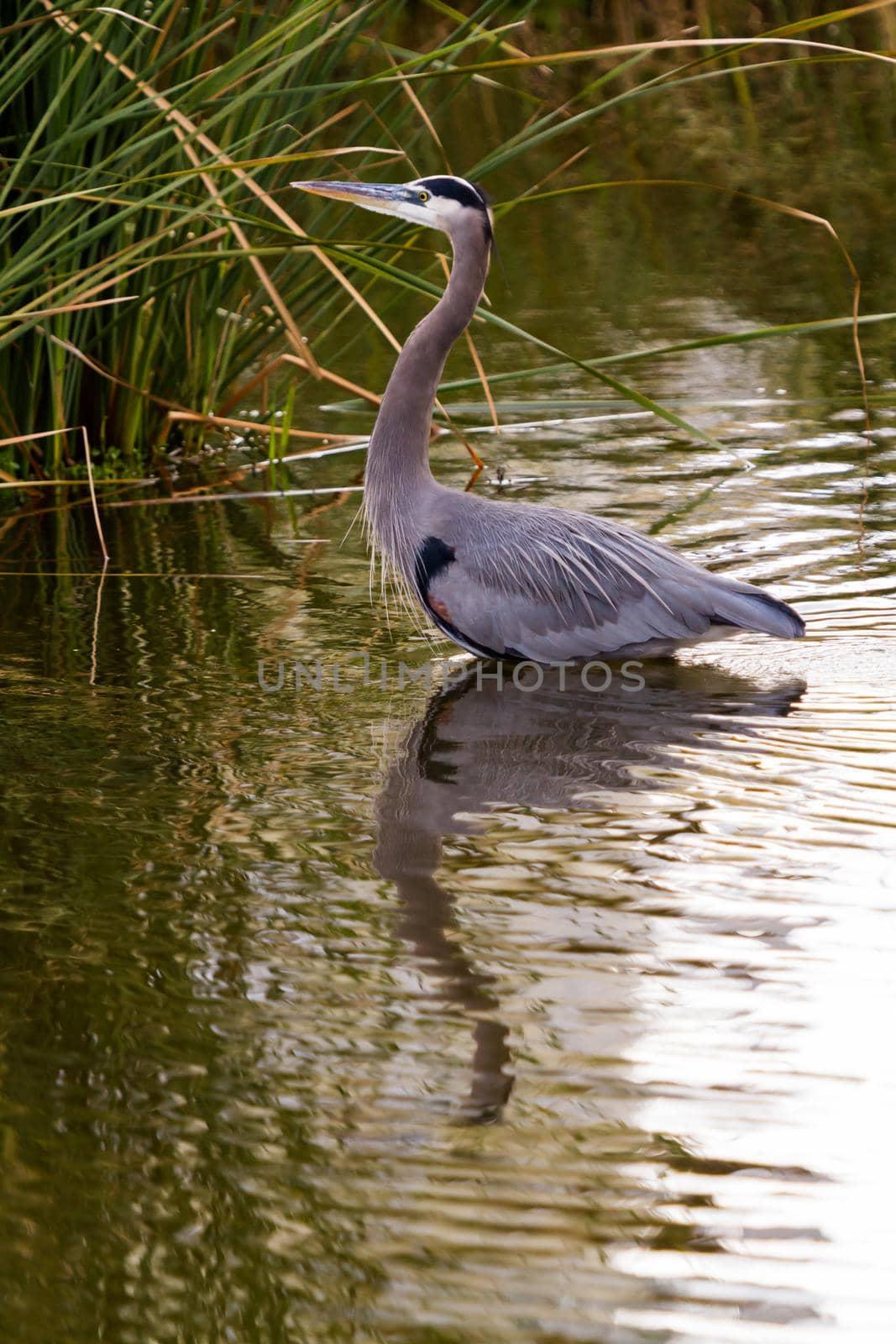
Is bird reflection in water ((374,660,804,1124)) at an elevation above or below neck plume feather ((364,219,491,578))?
below

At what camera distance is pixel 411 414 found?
5.78 m

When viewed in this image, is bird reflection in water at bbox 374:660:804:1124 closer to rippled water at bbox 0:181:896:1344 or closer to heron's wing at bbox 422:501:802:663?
rippled water at bbox 0:181:896:1344

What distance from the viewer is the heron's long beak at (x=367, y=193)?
5566 millimetres

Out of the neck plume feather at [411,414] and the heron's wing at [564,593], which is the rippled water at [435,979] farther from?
the neck plume feather at [411,414]

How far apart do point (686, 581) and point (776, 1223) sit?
2.96m

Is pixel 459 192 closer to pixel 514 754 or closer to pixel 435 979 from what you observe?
pixel 514 754

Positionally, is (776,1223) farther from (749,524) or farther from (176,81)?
(176,81)

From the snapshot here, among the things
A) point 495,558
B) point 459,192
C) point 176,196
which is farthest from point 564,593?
point 176,196

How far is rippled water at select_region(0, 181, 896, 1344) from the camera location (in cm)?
270

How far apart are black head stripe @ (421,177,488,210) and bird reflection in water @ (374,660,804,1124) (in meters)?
1.48

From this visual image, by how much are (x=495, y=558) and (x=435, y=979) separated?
2178 millimetres

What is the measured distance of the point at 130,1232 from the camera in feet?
9.20

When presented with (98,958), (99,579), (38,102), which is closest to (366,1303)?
(98,958)

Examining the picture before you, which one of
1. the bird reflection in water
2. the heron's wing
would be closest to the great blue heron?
the heron's wing
